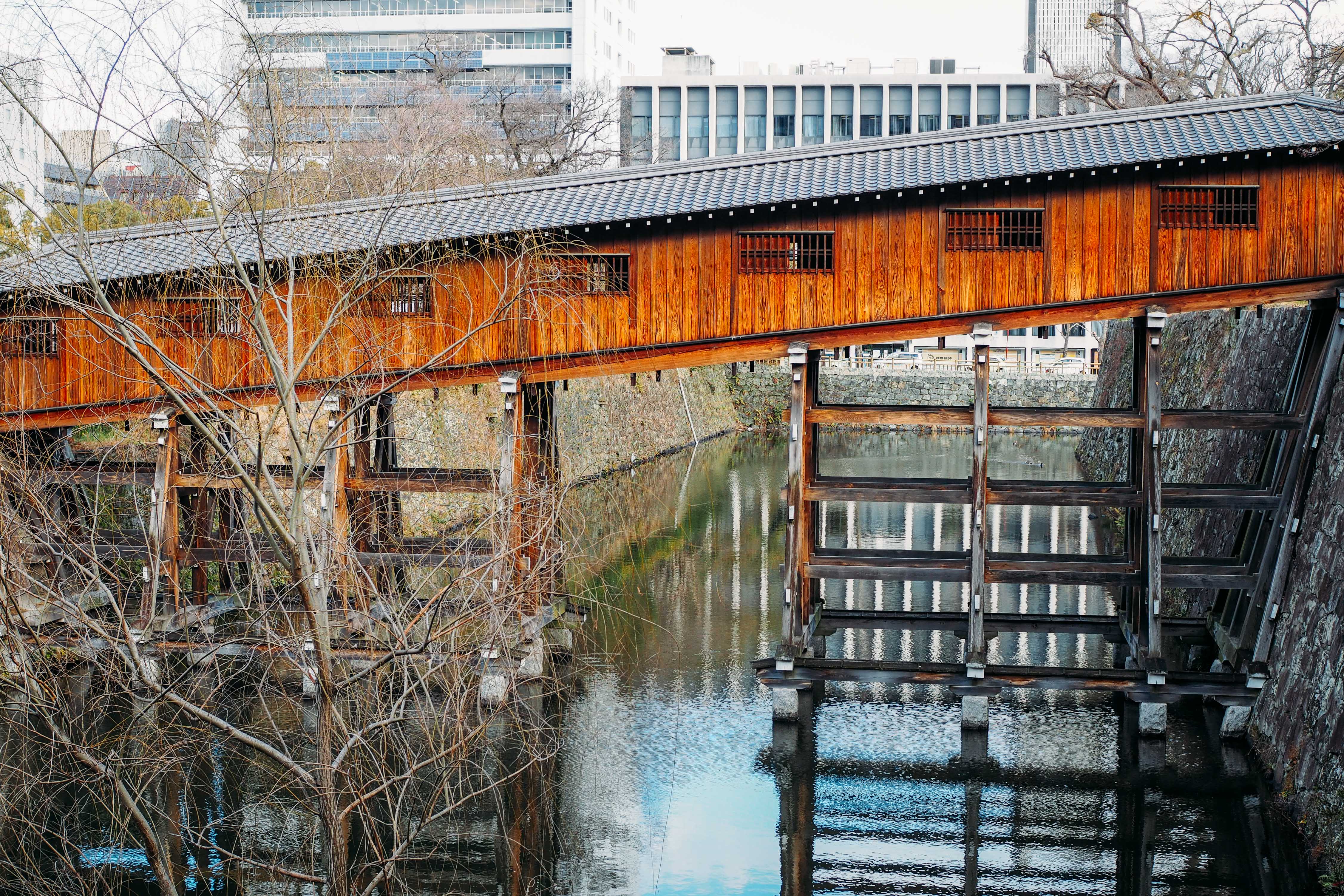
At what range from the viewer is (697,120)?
57.0 metres

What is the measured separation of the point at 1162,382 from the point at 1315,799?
16.3m

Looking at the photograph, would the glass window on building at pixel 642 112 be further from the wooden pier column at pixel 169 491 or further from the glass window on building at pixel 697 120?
the wooden pier column at pixel 169 491

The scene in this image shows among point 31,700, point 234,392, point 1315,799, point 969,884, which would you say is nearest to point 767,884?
point 969,884

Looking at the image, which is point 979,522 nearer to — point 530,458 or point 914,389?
point 530,458

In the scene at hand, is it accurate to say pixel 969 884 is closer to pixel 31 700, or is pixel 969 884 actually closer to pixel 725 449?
pixel 31 700

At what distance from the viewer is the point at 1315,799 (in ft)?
34.7

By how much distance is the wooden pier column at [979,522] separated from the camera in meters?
13.5

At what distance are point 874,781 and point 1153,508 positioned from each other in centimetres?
426

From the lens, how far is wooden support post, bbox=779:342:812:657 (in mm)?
13859

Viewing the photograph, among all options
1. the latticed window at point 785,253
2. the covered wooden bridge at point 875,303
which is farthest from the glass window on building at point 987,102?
the latticed window at point 785,253

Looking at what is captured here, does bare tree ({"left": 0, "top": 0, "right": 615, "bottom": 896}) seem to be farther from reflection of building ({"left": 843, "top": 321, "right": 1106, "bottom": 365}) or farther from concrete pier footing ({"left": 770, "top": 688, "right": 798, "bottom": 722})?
reflection of building ({"left": 843, "top": 321, "right": 1106, "bottom": 365})

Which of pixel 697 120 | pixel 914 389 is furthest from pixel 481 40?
pixel 914 389

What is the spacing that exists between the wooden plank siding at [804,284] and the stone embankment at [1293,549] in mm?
2186

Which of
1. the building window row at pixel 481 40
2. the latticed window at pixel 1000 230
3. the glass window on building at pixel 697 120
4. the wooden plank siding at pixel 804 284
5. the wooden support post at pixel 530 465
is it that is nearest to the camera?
the wooden support post at pixel 530 465
